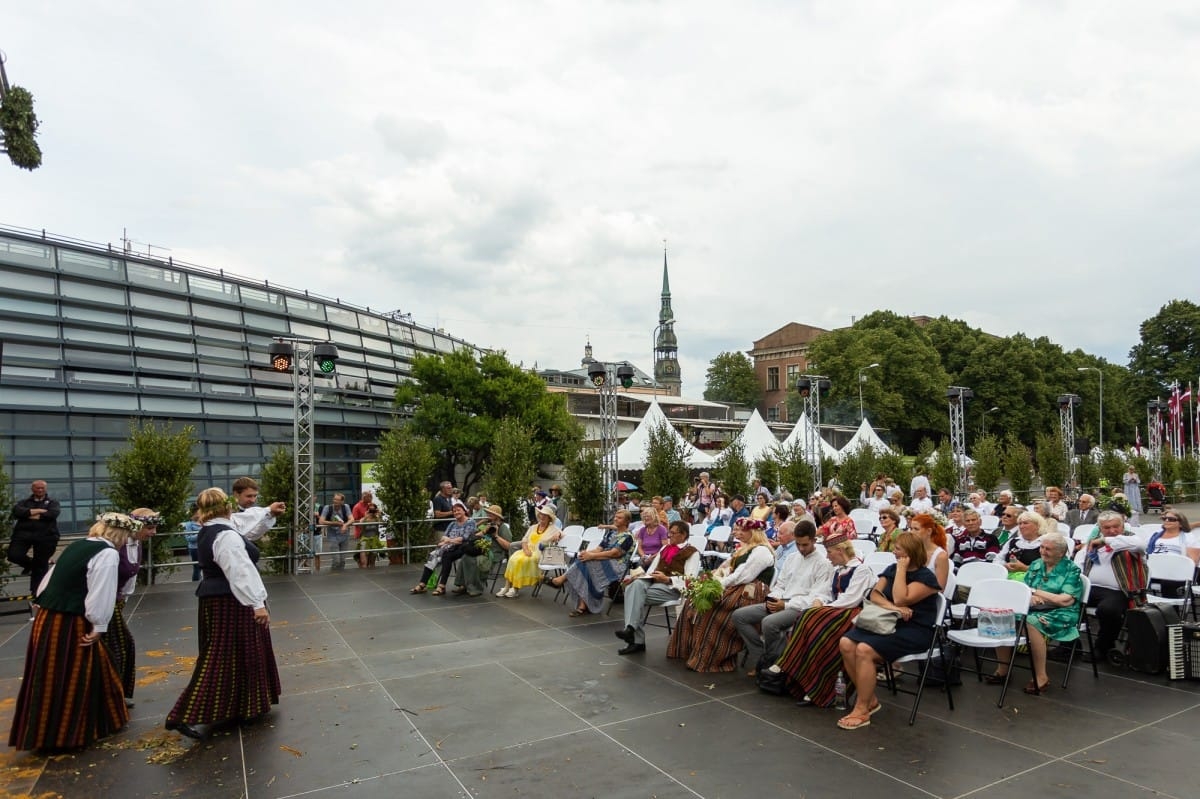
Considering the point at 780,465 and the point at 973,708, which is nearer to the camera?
the point at 973,708

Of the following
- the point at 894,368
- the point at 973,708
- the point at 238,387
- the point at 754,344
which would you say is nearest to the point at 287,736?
the point at 973,708

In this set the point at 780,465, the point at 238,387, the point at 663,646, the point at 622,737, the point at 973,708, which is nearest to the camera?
the point at 622,737

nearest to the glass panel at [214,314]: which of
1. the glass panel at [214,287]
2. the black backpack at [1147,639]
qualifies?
the glass panel at [214,287]

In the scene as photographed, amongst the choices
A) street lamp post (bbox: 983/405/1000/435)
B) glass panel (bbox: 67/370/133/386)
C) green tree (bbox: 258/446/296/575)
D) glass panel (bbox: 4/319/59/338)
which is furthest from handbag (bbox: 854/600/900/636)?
street lamp post (bbox: 983/405/1000/435)

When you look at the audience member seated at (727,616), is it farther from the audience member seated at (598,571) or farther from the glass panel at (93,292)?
the glass panel at (93,292)

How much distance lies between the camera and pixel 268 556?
12.9 meters

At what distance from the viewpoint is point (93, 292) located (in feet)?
84.1

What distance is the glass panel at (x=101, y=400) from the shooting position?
23.4m

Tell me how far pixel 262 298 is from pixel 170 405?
7490mm

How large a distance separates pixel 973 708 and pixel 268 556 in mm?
11754

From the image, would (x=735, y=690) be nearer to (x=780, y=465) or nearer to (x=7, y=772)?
(x=7, y=772)

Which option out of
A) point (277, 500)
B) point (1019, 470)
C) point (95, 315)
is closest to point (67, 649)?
point (277, 500)

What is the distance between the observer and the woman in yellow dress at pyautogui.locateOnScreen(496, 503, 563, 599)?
10289 millimetres

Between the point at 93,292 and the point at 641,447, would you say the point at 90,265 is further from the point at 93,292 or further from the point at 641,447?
the point at 641,447
